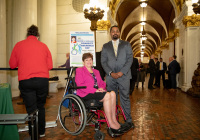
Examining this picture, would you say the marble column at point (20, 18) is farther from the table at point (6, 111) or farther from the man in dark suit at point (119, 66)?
the table at point (6, 111)

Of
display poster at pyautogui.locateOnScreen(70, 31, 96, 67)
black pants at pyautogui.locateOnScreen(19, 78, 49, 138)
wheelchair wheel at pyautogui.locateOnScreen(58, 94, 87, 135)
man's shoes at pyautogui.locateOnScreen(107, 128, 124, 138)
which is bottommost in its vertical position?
man's shoes at pyautogui.locateOnScreen(107, 128, 124, 138)

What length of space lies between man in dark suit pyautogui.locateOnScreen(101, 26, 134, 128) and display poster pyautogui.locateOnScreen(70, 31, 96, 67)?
0.46 meters

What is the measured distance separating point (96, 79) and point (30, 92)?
3.53 ft

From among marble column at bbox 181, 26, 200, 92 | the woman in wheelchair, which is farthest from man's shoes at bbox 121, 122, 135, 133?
marble column at bbox 181, 26, 200, 92

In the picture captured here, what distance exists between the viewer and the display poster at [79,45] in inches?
149

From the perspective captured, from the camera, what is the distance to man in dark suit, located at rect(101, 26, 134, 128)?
342 cm

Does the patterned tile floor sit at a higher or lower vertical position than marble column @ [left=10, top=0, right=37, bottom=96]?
lower

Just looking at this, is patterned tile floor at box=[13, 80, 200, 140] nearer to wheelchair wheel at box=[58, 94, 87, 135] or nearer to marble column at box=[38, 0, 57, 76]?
wheelchair wheel at box=[58, 94, 87, 135]

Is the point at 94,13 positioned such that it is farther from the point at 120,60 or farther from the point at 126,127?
the point at 126,127

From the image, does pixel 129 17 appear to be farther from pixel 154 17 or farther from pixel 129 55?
pixel 129 55

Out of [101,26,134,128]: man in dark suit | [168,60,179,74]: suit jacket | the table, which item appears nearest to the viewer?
the table

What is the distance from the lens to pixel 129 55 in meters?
3.48

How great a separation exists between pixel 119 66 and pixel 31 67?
1527mm

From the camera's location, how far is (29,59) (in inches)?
104
